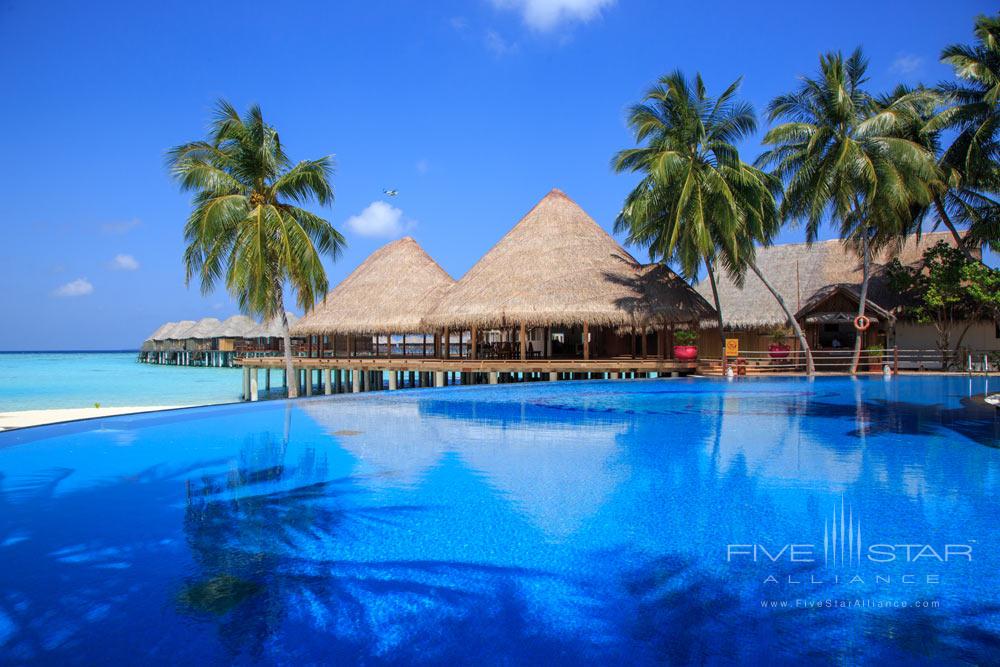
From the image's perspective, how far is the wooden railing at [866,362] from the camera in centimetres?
1967

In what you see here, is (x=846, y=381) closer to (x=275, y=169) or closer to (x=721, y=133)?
(x=721, y=133)

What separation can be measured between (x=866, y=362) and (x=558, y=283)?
984 cm

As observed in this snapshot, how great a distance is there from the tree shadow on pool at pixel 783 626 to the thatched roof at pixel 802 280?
21393mm

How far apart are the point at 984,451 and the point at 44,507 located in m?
10.2

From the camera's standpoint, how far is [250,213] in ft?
51.2

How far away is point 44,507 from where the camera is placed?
234 inches

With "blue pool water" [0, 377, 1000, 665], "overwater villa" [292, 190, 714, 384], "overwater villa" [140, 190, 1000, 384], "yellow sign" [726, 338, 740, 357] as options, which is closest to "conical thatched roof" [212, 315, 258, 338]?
"overwater villa" [140, 190, 1000, 384]

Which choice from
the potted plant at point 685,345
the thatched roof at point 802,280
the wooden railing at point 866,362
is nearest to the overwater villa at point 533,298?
the potted plant at point 685,345

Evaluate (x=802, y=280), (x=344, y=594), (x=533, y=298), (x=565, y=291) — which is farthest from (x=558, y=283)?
(x=344, y=594)

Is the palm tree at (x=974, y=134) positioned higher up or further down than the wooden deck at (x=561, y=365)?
higher up

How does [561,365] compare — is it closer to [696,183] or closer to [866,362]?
[696,183]

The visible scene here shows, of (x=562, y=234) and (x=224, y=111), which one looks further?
(x=562, y=234)

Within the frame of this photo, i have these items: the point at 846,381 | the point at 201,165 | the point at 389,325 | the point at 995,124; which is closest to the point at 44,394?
the point at 389,325

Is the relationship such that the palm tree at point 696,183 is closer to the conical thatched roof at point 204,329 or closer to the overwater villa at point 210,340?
the overwater villa at point 210,340
